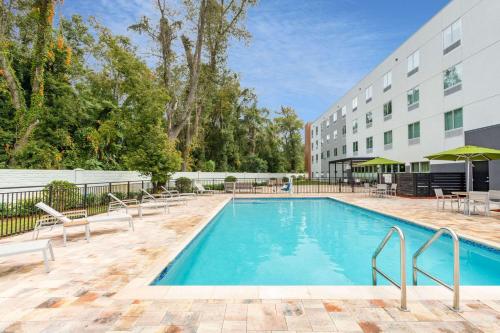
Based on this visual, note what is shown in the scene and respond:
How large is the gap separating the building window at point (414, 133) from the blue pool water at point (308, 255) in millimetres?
13352

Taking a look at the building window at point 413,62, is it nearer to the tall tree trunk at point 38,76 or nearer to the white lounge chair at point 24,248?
the white lounge chair at point 24,248

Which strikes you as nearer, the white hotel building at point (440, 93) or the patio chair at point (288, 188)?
the white hotel building at point (440, 93)

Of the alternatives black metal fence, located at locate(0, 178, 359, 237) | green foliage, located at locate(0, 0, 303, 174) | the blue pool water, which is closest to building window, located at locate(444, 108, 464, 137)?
the blue pool water

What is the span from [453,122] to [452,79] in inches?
110

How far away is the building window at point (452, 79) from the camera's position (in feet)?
57.0

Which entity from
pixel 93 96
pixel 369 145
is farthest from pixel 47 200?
pixel 369 145

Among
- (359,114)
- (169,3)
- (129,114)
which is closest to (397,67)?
(359,114)

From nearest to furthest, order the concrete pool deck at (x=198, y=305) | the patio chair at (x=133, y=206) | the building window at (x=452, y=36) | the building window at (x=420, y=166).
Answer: the concrete pool deck at (x=198, y=305) → the patio chair at (x=133, y=206) → the building window at (x=452, y=36) → the building window at (x=420, y=166)

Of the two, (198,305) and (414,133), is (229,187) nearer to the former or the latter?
(414,133)

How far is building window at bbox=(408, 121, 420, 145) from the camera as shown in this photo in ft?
71.6

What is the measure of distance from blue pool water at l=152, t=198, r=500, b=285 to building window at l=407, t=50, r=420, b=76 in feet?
52.9

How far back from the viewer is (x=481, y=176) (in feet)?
53.3

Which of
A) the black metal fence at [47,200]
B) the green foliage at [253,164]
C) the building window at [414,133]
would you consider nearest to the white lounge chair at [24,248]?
the black metal fence at [47,200]

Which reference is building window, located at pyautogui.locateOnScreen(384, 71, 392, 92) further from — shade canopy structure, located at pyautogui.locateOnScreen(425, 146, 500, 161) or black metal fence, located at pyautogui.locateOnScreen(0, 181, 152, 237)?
black metal fence, located at pyautogui.locateOnScreen(0, 181, 152, 237)
